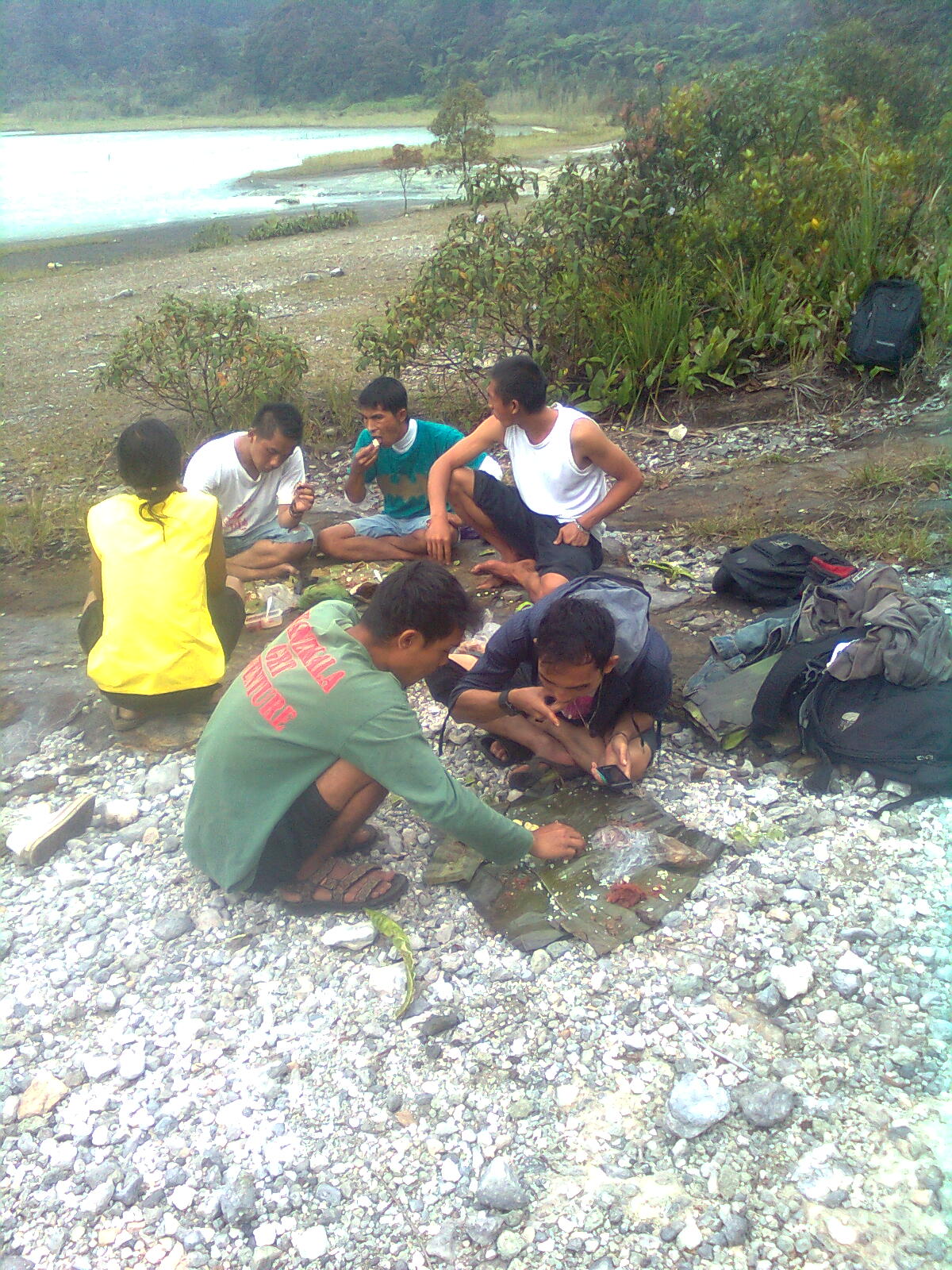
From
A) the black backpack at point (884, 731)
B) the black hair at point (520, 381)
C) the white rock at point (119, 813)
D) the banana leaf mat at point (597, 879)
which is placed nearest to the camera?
the banana leaf mat at point (597, 879)

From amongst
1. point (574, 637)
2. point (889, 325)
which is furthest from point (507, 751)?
point (889, 325)

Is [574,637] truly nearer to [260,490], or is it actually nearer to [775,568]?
[775,568]

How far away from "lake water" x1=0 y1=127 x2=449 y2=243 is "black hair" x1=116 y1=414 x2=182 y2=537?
22.5m

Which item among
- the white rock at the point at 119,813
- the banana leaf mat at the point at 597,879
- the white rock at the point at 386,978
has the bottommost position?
the white rock at the point at 119,813

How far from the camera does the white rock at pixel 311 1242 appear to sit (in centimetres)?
186

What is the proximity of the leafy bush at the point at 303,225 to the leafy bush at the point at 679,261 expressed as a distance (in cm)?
1372

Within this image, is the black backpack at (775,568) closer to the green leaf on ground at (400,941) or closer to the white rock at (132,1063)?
the green leaf on ground at (400,941)

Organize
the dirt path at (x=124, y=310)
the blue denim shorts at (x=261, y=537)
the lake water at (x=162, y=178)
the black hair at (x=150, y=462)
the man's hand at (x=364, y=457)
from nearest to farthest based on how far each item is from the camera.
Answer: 1. the black hair at (x=150, y=462)
2. the man's hand at (x=364, y=457)
3. the blue denim shorts at (x=261, y=537)
4. the dirt path at (x=124, y=310)
5. the lake water at (x=162, y=178)

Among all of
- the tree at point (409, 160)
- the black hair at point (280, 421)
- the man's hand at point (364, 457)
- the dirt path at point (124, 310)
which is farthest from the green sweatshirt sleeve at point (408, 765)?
the tree at point (409, 160)

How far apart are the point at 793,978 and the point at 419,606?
127 cm

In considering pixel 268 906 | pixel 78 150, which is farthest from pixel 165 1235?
pixel 78 150

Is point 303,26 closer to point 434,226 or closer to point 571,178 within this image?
point 434,226

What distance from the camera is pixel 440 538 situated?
474cm

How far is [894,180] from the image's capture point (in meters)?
6.85
